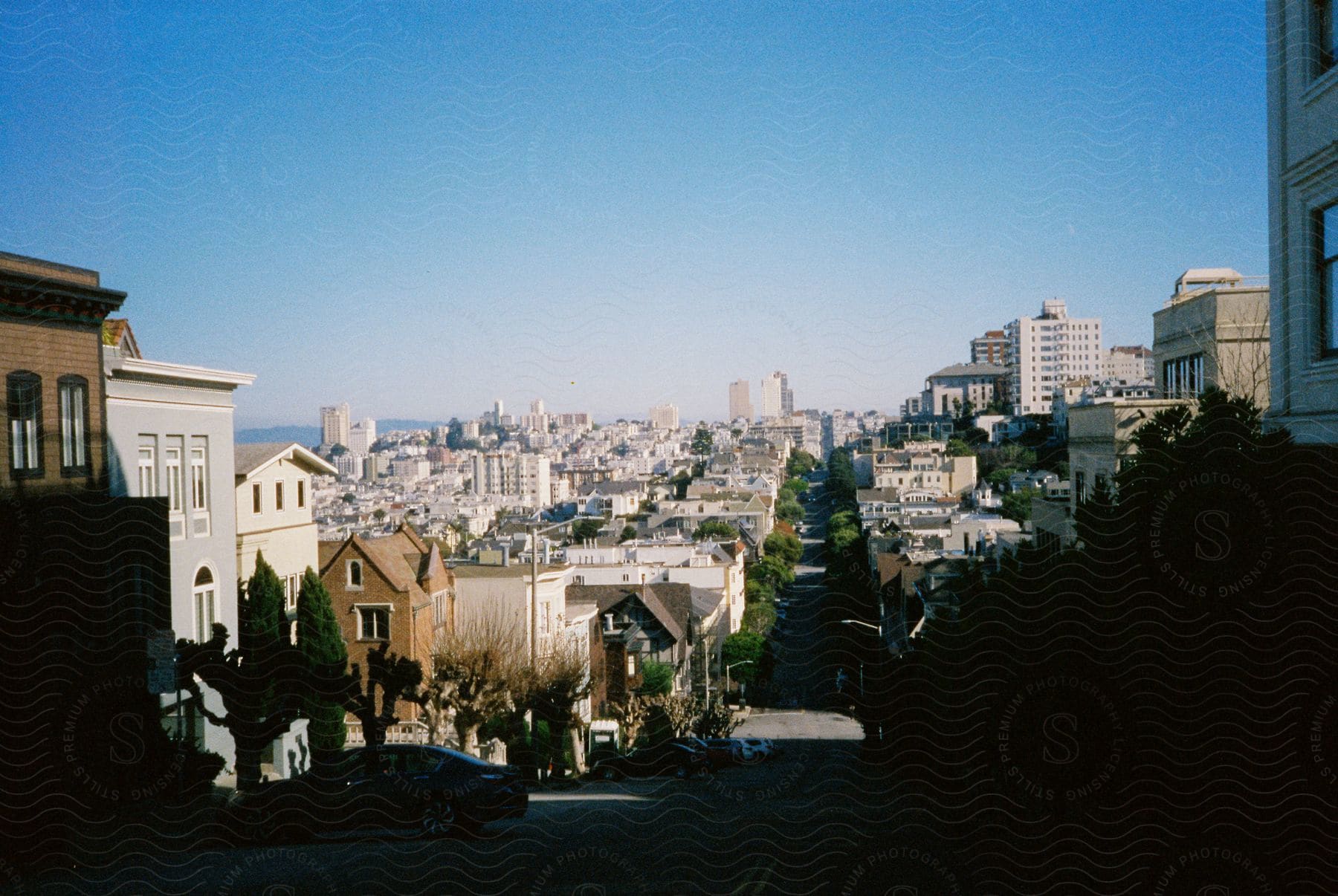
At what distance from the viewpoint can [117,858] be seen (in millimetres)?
4316

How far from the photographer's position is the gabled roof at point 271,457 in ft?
23.6

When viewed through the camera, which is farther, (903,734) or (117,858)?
(903,734)

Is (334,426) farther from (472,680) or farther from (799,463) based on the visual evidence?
(799,463)

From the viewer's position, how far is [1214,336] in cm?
601

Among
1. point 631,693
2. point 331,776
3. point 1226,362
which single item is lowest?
point 631,693

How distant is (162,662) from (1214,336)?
6.33 meters

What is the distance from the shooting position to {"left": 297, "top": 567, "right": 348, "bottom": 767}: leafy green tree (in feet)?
18.1

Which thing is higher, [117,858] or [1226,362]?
[1226,362]

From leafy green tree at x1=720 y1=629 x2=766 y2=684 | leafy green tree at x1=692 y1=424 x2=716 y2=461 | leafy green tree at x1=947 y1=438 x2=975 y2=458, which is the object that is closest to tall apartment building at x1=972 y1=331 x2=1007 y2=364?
leafy green tree at x1=947 y1=438 x2=975 y2=458

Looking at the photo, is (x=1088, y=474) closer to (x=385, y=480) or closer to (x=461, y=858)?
(x=461, y=858)

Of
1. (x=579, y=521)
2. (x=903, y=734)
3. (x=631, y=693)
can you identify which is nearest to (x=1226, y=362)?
(x=903, y=734)

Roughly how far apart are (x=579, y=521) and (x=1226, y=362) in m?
15.4

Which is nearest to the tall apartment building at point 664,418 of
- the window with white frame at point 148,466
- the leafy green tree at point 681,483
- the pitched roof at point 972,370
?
the window with white frame at point 148,466

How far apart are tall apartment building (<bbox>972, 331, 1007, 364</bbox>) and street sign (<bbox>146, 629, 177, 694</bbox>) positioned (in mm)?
43321
